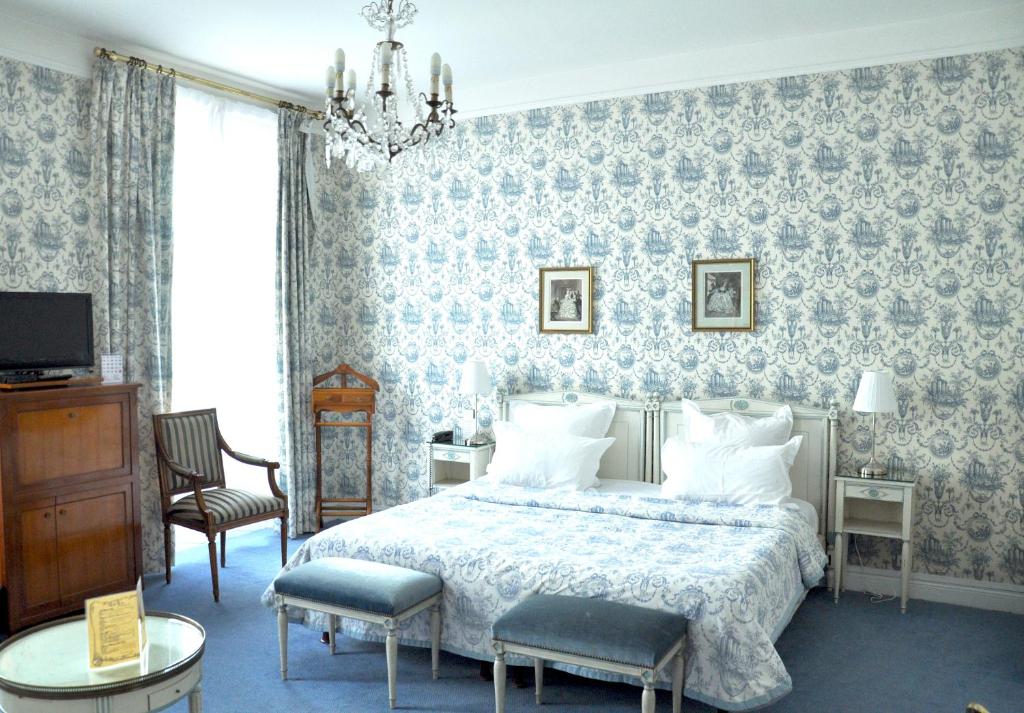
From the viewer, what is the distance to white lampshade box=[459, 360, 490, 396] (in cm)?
568

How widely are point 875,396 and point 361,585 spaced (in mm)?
2961

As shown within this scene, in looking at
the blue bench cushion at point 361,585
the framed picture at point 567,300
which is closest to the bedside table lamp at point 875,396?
the framed picture at point 567,300

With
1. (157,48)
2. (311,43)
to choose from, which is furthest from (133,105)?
(311,43)

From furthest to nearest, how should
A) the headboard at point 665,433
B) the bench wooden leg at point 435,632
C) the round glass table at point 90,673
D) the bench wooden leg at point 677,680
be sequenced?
the headboard at point 665,433, the bench wooden leg at point 435,632, the bench wooden leg at point 677,680, the round glass table at point 90,673

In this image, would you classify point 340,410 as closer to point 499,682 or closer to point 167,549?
point 167,549

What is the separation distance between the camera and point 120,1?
14.0ft

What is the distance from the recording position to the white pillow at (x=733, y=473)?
4.50m

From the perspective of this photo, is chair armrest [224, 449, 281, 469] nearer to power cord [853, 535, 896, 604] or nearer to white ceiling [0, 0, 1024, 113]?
white ceiling [0, 0, 1024, 113]

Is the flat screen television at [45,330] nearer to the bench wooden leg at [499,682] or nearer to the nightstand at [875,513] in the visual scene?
the bench wooden leg at [499,682]

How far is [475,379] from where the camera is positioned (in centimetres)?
568

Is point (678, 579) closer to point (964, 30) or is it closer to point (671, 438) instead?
point (671, 438)

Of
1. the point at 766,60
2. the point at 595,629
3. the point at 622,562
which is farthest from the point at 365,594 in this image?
the point at 766,60

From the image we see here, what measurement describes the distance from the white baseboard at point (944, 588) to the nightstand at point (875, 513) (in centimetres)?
14

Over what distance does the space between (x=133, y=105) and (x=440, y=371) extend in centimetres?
272
